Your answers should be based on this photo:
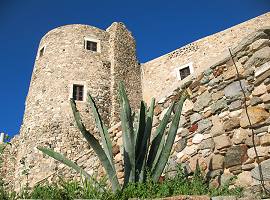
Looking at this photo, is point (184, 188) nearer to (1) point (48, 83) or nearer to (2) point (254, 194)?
(2) point (254, 194)

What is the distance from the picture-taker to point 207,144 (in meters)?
3.76

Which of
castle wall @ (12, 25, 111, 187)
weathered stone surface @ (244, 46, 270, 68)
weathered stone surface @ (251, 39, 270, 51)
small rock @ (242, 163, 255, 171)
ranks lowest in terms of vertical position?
small rock @ (242, 163, 255, 171)

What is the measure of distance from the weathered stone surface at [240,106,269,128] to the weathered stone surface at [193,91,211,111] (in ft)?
2.15

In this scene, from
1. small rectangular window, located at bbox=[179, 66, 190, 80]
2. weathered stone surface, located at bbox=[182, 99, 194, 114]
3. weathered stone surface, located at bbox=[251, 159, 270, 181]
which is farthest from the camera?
small rectangular window, located at bbox=[179, 66, 190, 80]

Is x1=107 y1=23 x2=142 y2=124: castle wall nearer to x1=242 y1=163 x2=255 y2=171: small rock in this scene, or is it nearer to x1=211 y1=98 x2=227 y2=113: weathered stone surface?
x1=211 y1=98 x2=227 y2=113: weathered stone surface

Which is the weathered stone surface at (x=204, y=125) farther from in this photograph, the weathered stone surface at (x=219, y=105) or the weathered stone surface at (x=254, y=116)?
the weathered stone surface at (x=254, y=116)

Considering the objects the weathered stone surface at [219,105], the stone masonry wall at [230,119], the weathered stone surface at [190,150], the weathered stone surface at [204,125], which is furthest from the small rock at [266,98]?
the weathered stone surface at [190,150]

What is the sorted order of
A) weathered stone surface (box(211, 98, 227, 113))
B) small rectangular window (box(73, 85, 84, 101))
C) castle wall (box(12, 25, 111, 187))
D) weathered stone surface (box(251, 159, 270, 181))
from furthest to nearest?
small rectangular window (box(73, 85, 84, 101)) < castle wall (box(12, 25, 111, 187)) < weathered stone surface (box(211, 98, 227, 113)) < weathered stone surface (box(251, 159, 270, 181))

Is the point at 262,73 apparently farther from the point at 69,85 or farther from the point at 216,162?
the point at 69,85

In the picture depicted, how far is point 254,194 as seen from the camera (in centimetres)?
280

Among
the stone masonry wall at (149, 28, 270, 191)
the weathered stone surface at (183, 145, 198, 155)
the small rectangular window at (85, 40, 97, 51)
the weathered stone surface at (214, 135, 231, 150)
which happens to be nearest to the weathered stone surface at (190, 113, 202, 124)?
the stone masonry wall at (149, 28, 270, 191)

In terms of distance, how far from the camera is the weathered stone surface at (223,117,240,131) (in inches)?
138

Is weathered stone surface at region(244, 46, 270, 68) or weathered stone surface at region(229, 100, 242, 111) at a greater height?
weathered stone surface at region(244, 46, 270, 68)

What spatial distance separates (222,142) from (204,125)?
0.44 meters
